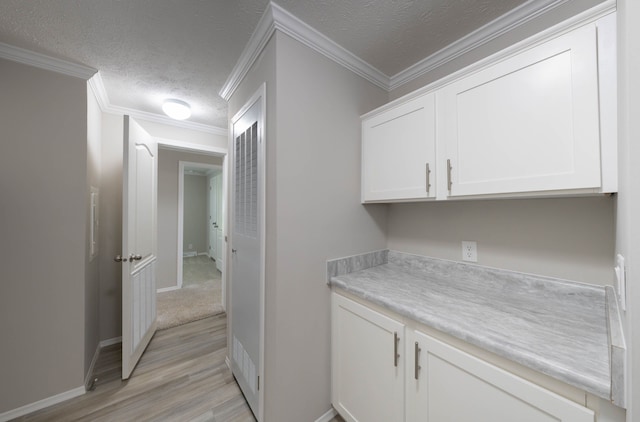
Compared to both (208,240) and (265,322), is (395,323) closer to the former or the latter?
(265,322)

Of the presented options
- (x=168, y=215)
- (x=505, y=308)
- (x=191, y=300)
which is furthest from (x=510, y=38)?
(x=168, y=215)

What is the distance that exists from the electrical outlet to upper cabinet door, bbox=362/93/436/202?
0.44 m

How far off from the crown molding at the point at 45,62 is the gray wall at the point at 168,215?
2.17 metres

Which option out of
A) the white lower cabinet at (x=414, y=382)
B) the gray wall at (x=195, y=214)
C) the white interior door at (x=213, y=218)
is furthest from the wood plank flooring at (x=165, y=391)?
the gray wall at (x=195, y=214)

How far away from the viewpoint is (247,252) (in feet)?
5.19

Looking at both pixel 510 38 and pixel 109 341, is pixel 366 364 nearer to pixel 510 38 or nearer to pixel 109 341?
pixel 510 38

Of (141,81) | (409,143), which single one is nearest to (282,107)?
(409,143)

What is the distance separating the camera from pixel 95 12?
4.01ft

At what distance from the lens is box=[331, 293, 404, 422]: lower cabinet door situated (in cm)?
109

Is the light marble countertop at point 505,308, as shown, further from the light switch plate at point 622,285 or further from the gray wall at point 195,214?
the gray wall at point 195,214

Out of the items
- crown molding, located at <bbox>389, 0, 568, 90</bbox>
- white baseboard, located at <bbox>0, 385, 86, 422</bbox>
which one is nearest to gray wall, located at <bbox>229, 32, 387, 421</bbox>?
crown molding, located at <bbox>389, 0, 568, 90</bbox>

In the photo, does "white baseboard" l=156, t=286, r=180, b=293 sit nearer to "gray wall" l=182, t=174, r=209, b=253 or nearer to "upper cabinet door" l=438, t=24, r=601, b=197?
"gray wall" l=182, t=174, r=209, b=253

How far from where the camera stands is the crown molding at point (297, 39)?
4.00 ft

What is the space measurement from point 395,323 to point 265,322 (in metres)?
0.73
